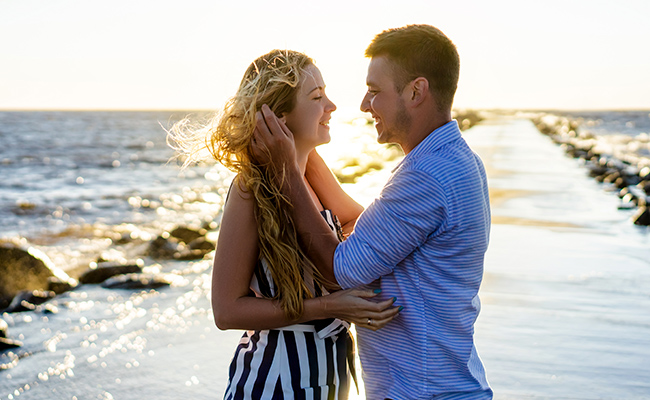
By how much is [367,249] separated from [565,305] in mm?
4373

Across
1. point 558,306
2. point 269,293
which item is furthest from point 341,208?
point 558,306

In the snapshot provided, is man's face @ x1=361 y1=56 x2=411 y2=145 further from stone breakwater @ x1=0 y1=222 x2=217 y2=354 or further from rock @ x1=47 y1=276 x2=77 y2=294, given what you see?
rock @ x1=47 y1=276 x2=77 y2=294

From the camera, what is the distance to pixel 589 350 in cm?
487

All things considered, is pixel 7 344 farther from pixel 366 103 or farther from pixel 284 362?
pixel 366 103

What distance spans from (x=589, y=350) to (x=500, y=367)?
0.82m

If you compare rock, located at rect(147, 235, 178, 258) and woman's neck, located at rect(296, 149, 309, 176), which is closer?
woman's neck, located at rect(296, 149, 309, 176)

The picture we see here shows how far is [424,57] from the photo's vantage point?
2203 mm

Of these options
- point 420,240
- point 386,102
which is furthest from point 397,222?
point 386,102

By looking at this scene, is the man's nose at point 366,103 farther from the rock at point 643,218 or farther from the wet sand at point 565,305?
the rock at point 643,218

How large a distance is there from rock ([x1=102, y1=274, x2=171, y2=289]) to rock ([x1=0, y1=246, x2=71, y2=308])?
568 mm

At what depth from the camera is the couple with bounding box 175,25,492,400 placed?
79.0 inches

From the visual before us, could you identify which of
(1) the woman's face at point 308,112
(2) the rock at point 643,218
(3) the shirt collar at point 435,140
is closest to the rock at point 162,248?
(2) the rock at point 643,218

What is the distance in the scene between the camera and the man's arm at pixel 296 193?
2.17 meters

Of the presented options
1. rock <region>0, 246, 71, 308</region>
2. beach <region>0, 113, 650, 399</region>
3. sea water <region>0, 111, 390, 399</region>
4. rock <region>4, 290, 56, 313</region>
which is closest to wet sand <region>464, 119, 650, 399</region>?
beach <region>0, 113, 650, 399</region>
